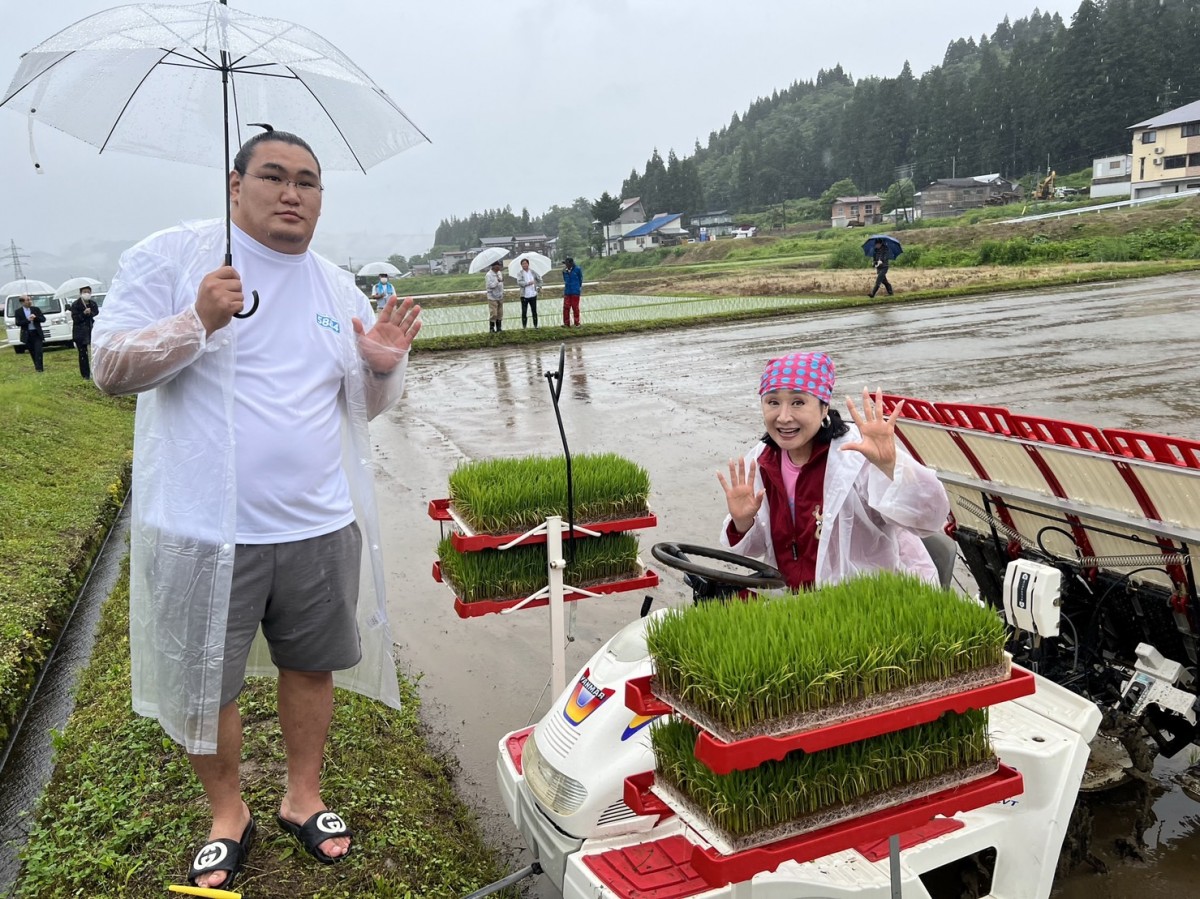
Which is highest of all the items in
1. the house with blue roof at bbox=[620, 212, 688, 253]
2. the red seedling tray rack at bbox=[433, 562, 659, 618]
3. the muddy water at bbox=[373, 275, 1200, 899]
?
the house with blue roof at bbox=[620, 212, 688, 253]

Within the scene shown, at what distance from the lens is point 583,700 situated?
3.01m

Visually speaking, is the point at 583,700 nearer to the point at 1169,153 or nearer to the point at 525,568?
the point at 525,568

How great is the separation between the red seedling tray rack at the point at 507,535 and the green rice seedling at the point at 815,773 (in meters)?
1.55

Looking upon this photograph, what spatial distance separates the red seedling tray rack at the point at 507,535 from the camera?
147 inches

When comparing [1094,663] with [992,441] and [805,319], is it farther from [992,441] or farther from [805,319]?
[805,319]

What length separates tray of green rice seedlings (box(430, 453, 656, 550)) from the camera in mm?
3887

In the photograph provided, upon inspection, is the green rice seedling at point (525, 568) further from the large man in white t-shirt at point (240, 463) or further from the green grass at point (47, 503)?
the green grass at point (47, 503)

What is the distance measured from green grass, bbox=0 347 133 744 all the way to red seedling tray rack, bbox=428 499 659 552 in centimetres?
259

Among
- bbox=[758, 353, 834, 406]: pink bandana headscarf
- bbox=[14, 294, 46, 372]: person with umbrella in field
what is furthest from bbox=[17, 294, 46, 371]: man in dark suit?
bbox=[758, 353, 834, 406]: pink bandana headscarf

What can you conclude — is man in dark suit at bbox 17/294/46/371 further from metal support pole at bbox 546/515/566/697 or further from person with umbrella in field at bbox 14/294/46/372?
metal support pole at bbox 546/515/566/697

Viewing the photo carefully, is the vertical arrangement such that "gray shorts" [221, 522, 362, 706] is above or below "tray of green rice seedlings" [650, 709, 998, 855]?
above

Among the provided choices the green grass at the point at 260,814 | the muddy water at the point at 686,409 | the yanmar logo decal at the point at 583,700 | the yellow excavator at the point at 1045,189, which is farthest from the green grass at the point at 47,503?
the yellow excavator at the point at 1045,189

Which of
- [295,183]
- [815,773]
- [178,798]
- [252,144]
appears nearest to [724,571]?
[815,773]

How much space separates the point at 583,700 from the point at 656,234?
364 feet
